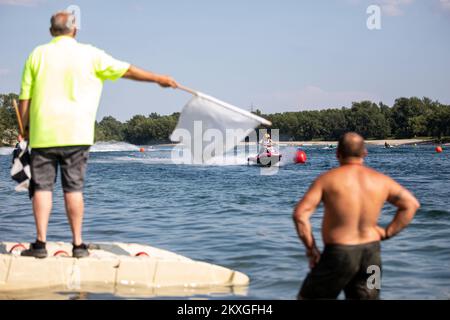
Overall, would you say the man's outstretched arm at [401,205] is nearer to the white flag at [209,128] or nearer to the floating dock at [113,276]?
the white flag at [209,128]

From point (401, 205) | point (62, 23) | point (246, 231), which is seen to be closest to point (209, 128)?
point (62, 23)

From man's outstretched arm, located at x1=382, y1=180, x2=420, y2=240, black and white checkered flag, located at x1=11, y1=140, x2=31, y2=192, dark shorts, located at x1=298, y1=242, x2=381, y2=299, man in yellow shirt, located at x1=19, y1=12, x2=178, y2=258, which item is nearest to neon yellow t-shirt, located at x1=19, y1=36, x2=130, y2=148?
man in yellow shirt, located at x1=19, y1=12, x2=178, y2=258

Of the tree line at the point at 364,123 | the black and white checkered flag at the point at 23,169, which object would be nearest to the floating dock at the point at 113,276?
the black and white checkered flag at the point at 23,169

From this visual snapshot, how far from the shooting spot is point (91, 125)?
6512 mm

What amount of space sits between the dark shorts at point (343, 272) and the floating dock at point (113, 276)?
6.70 ft

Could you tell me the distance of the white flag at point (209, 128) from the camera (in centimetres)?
674

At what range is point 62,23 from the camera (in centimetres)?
641

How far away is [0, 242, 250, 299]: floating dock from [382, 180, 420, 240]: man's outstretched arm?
8.13 feet

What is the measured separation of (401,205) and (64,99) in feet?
11.1

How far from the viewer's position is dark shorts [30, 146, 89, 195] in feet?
21.2

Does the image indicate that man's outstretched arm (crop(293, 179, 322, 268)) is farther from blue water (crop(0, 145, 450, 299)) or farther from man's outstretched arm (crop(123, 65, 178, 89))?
blue water (crop(0, 145, 450, 299))

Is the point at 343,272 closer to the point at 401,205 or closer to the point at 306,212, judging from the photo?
the point at 306,212

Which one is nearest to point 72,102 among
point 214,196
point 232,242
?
point 232,242
